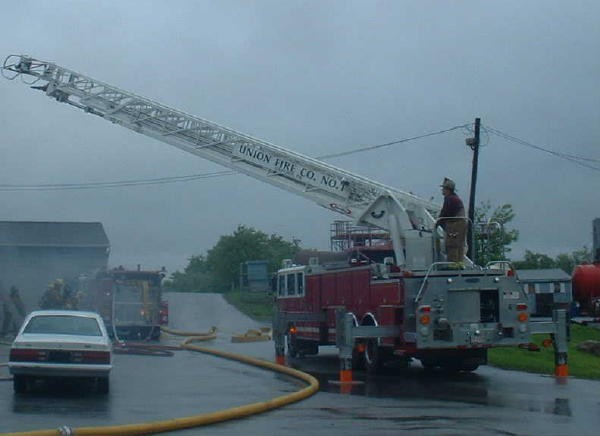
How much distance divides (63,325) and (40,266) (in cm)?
2783

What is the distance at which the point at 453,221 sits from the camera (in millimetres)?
19234

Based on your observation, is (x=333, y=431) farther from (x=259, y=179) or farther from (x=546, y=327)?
(x=259, y=179)

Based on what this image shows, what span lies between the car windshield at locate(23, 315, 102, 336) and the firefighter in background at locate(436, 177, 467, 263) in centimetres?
700

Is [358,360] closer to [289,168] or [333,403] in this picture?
[333,403]

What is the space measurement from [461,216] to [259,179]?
29.6ft

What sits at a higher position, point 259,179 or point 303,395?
point 259,179

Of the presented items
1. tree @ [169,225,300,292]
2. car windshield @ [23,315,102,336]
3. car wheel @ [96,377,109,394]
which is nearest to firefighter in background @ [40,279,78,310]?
car windshield @ [23,315,102,336]

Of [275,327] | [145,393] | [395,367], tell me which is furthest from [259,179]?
[145,393]

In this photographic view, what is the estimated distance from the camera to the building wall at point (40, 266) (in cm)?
4169

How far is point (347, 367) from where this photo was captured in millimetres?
18328

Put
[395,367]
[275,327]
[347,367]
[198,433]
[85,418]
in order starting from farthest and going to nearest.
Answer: [275,327] → [395,367] → [347,367] → [85,418] → [198,433]

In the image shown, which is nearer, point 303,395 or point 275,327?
point 303,395

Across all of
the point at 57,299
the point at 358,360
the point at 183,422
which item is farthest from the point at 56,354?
the point at 57,299

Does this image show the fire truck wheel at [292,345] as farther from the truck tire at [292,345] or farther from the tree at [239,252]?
the tree at [239,252]
